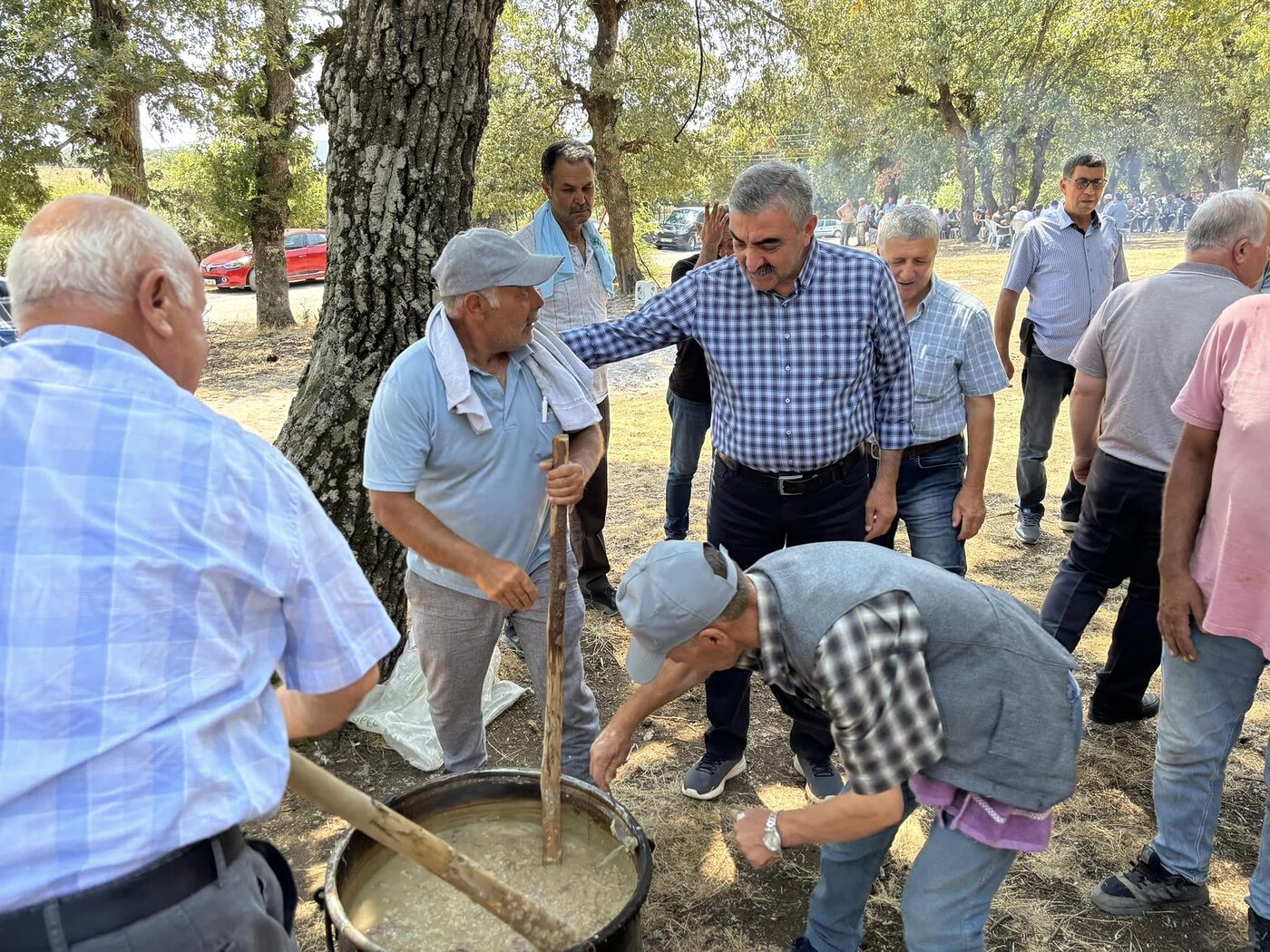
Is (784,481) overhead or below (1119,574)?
overhead

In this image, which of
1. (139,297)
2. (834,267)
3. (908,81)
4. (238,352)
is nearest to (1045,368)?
(834,267)

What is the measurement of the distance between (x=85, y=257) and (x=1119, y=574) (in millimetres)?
3455

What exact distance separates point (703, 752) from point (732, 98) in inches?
467

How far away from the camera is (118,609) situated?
115cm

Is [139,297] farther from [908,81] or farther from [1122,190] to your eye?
[1122,190]

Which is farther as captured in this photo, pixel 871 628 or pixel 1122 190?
pixel 1122 190

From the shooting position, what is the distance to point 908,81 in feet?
91.4

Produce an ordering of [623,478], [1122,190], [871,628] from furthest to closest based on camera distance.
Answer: [1122,190] < [623,478] < [871,628]

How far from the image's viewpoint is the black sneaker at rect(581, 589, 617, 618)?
4.70 m

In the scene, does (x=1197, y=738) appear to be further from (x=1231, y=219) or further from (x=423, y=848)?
(x=423, y=848)

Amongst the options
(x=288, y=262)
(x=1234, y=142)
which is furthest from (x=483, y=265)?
(x=1234, y=142)

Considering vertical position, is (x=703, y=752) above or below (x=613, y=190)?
below

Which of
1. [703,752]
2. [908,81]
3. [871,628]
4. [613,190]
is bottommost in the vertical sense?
[703,752]

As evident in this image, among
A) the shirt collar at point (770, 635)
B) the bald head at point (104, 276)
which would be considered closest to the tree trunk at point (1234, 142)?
the shirt collar at point (770, 635)
